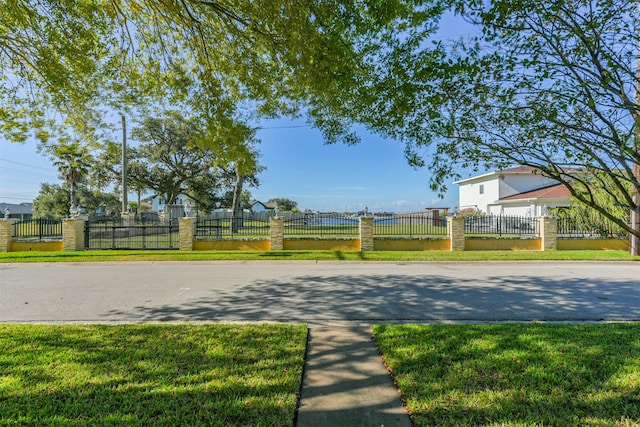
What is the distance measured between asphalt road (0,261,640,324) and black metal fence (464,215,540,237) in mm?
4895

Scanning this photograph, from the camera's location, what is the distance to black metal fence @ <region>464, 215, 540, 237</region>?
16000mm

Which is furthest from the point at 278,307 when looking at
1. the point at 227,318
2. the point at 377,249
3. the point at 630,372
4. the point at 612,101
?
the point at 377,249

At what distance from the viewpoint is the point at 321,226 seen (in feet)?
53.3

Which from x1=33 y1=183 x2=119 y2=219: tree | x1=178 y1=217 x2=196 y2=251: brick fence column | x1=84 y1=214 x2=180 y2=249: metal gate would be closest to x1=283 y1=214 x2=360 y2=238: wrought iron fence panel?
x1=178 y1=217 x2=196 y2=251: brick fence column

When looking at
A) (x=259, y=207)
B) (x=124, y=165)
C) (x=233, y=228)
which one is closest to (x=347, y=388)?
(x=233, y=228)

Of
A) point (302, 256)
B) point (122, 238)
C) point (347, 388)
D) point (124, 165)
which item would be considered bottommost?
point (347, 388)

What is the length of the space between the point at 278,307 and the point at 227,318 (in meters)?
1.05

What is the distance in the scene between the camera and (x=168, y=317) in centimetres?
556

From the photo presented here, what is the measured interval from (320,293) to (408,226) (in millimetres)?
10348

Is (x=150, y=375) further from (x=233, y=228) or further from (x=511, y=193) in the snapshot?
(x=511, y=193)

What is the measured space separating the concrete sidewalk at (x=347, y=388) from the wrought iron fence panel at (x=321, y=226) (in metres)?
11.4

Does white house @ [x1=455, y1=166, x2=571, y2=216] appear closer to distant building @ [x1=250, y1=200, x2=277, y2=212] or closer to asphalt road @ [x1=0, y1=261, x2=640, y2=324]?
asphalt road @ [x1=0, y1=261, x2=640, y2=324]

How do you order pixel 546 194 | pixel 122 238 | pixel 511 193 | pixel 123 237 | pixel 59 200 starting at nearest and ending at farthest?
pixel 122 238 < pixel 123 237 < pixel 546 194 < pixel 511 193 < pixel 59 200

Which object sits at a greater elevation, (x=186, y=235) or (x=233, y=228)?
(x=233, y=228)
